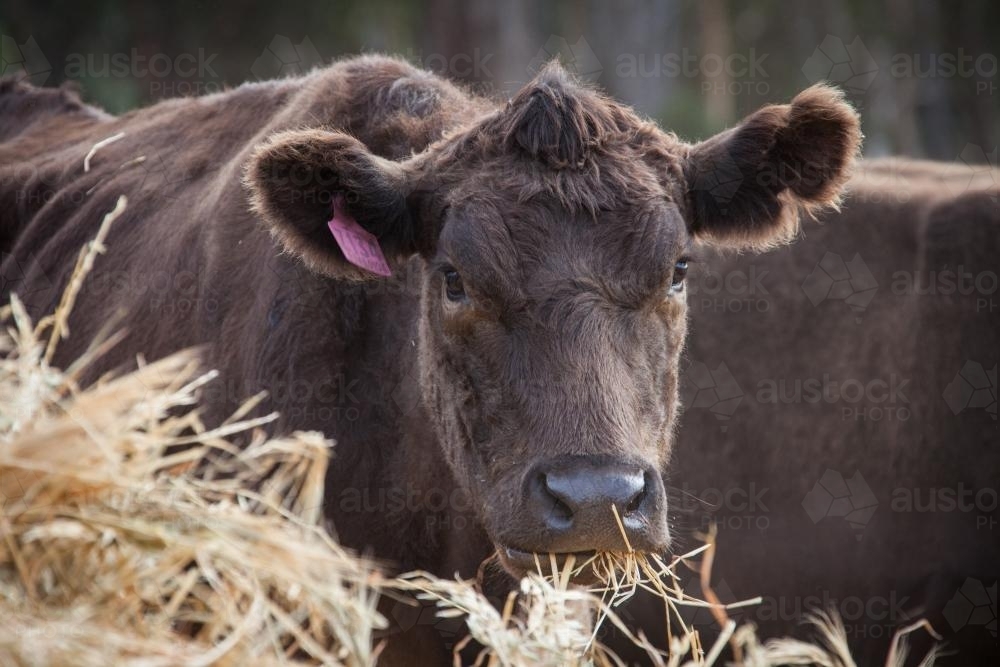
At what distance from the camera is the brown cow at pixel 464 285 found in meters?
4.08

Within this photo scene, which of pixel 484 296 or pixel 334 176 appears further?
pixel 334 176

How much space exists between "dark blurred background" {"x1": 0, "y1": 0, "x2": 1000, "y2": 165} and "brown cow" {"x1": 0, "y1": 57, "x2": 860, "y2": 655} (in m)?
13.4

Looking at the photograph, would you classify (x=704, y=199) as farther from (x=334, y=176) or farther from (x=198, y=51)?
(x=198, y=51)

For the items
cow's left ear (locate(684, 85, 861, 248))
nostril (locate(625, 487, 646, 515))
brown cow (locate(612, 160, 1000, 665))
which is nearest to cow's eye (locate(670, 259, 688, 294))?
cow's left ear (locate(684, 85, 861, 248))

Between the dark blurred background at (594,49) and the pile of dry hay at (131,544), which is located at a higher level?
the pile of dry hay at (131,544)

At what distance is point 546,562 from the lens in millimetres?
3990

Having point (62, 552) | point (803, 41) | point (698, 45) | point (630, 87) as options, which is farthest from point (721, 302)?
point (803, 41)

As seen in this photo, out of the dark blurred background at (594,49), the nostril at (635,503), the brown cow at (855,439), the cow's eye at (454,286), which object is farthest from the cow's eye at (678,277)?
the dark blurred background at (594,49)

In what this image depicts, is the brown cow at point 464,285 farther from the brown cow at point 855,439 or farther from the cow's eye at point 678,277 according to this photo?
the brown cow at point 855,439

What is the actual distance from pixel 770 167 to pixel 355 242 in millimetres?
1617

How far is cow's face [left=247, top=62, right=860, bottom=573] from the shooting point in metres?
3.95

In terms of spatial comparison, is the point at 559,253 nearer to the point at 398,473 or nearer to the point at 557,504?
the point at 557,504

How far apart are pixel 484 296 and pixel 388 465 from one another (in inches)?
37.7

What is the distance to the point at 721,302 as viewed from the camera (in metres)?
7.03
